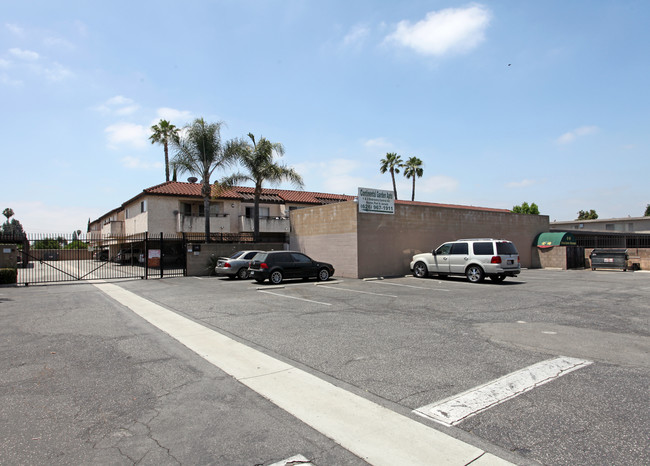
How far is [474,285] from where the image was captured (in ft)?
54.4

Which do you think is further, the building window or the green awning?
the building window

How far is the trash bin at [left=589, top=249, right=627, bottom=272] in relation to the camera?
25297mm

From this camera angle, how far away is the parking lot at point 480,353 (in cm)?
374

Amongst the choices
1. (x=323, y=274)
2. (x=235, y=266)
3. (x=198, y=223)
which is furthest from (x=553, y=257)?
(x=198, y=223)

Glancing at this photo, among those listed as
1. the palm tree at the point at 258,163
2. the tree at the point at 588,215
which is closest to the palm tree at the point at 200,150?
the palm tree at the point at 258,163

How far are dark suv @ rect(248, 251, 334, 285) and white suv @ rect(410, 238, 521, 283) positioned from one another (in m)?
5.77

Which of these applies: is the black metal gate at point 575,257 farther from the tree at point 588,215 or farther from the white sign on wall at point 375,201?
the tree at point 588,215

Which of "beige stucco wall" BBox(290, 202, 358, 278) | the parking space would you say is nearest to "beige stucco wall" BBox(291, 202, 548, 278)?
"beige stucco wall" BBox(290, 202, 358, 278)

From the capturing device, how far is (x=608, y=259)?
1022 inches

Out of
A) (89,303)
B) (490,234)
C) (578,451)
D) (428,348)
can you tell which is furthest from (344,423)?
(490,234)

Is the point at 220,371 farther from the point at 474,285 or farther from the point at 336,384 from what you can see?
the point at 474,285

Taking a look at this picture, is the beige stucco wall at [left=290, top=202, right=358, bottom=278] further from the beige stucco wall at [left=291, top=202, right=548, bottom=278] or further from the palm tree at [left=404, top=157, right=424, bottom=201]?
the palm tree at [left=404, top=157, right=424, bottom=201]

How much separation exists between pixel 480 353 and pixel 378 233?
1525 cm

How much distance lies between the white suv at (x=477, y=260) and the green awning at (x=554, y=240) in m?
13.0
